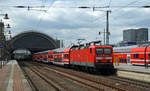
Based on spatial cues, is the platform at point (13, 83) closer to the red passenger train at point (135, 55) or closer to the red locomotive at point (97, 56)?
the red locomotive at point (97, 56)

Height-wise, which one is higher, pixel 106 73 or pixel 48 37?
pixel 48 37

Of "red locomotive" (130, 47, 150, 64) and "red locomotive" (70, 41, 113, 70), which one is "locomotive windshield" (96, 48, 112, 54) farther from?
"red locomotive" (130, 47, 150, 64)

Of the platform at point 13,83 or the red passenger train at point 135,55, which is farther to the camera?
the red passenger train at point 135,55

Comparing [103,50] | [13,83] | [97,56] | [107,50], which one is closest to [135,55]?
[107,50]

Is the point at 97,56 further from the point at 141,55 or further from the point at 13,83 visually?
the point at 141,55

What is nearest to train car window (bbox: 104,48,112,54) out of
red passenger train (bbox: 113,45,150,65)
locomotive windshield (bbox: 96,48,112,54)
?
locomotive windshield (bbox: 96,48,112,54)

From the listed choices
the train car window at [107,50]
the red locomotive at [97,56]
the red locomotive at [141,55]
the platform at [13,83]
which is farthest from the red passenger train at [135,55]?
the platform at [13,83]

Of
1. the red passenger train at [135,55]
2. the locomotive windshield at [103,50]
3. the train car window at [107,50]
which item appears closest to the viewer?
the locomotive windshield at [103,50]

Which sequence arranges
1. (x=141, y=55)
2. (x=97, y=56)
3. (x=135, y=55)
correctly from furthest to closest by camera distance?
(x=135, y=55) → (x=141, y=55) → (x=97, y=56)

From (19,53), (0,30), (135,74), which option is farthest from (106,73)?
(19,53)

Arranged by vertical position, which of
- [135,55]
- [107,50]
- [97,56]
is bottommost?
[135,55]

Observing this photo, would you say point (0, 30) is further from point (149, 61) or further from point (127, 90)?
point (127, 90)

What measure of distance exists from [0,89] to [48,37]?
10396 cm

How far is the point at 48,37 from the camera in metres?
118
